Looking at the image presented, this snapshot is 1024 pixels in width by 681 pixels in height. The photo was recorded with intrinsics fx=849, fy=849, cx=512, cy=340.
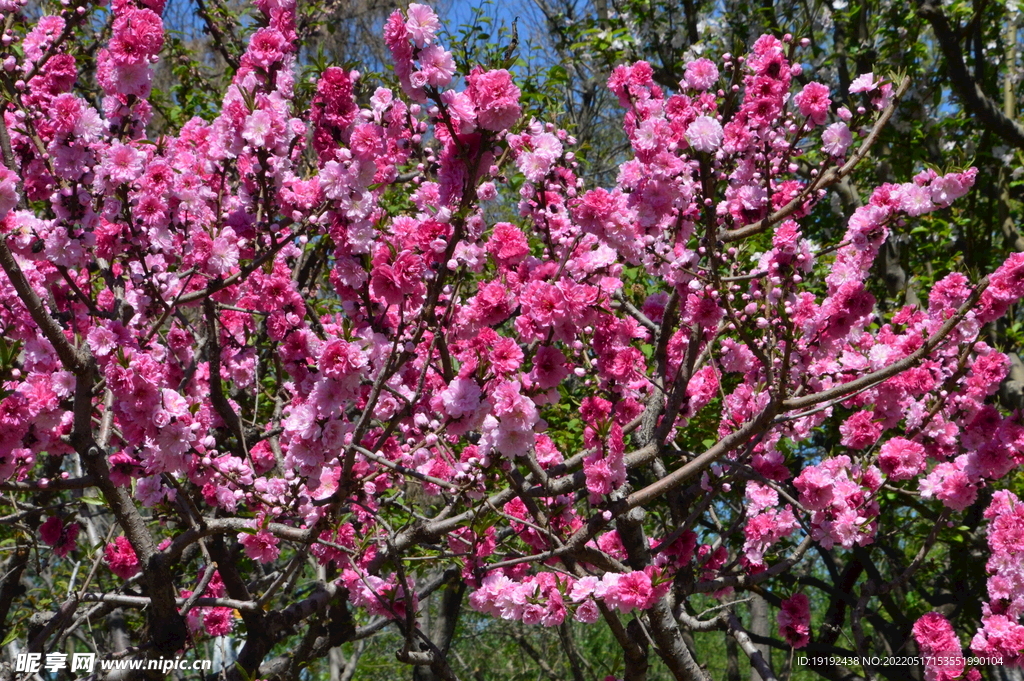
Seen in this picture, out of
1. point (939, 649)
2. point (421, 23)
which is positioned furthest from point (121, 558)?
point (939, 649)

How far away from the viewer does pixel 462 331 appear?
3.01m

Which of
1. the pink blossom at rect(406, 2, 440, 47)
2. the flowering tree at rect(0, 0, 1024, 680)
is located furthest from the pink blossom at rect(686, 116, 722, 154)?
the pink blossom at rect(406, 2, 440, 47)

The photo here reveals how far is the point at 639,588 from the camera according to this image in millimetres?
2969

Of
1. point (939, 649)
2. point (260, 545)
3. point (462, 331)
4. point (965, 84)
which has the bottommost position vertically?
point (939, 649)

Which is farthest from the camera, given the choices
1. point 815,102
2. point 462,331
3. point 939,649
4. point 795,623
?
point 795,623

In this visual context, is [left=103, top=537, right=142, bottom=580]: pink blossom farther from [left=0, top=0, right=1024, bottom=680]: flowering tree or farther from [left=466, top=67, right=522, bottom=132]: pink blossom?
[left=466, top=67, right=522, bottom=132]: pink blossom

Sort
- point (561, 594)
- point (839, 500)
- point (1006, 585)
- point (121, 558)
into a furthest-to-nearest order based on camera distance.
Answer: point (121, 558)
point (1006, 585)
point (839, 500)
point (561, 594)

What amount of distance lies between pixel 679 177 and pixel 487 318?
85 centimetres

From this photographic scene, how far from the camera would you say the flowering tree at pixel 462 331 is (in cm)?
270

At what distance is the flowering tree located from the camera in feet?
8.86

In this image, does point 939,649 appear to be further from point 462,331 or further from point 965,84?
point 965,84

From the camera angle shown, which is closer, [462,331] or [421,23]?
[421,23]

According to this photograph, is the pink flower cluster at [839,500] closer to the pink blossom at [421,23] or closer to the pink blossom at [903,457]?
the pink blossom at [903,457]

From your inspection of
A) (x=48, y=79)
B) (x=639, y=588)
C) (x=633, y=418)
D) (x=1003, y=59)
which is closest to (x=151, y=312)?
(x=48, y=79)
